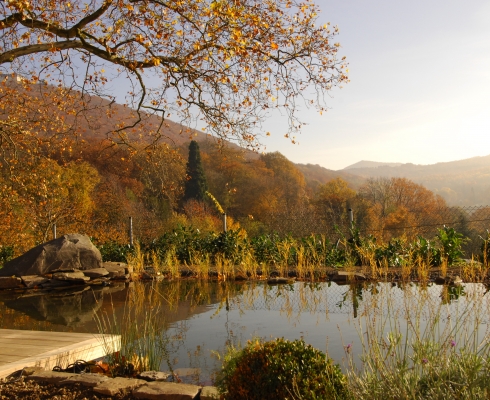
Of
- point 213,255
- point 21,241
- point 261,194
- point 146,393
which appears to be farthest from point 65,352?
point 261,194

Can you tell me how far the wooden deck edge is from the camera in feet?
11.0

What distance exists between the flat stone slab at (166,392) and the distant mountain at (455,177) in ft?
104

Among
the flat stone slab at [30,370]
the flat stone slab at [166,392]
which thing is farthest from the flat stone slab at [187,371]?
the flat stone slab at [30,370]

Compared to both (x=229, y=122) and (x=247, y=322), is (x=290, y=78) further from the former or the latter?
(x=247, y=322)

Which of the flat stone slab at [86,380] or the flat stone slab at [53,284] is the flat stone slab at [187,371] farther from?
the flat stone slab at [53,284]

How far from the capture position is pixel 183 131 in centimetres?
609

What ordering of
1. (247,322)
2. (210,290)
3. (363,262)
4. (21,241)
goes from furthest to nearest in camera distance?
1. (21,241)
2. (363,262)
3. (210,290)
4. (247,322)

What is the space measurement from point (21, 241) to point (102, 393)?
1308 cm

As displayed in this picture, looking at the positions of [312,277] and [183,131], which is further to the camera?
[312,277]

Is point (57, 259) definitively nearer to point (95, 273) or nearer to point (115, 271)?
point (95, 273)

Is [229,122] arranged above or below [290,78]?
below

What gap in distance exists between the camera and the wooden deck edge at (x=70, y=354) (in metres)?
3.35

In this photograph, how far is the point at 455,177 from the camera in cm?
4269

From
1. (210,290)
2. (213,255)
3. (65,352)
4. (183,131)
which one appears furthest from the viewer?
(213,255)
